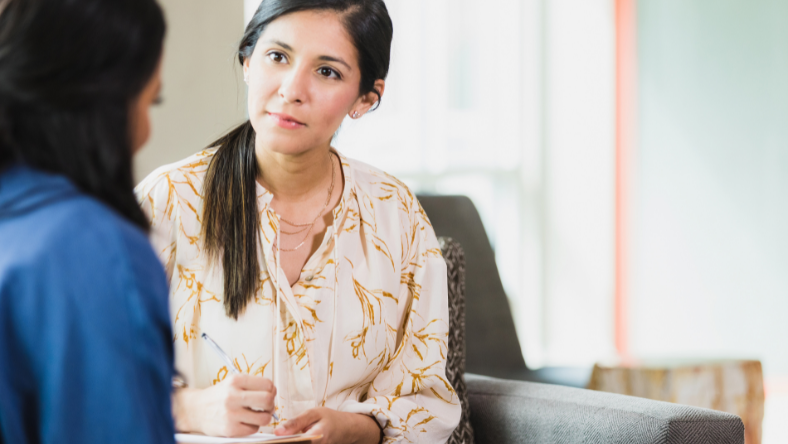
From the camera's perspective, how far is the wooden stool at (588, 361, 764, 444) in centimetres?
172

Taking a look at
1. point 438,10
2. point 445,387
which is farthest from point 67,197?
point 438,10

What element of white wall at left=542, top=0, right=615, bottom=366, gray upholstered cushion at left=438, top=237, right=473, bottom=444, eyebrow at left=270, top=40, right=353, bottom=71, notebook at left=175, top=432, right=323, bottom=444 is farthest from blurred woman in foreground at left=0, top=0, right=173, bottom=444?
white wall at left=542, top=0, right=615, bottom=366

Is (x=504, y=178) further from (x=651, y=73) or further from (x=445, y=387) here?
(x=445, y=387)

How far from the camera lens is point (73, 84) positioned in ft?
1.73

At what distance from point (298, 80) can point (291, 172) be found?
0.17m

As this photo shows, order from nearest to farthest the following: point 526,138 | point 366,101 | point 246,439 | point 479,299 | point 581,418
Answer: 1. point 246,439
2. point 581,418
3. point 366,101
4. point 479,299
5. point 526,138

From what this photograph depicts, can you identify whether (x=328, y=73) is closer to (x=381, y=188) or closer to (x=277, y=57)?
(x=277, y=57)

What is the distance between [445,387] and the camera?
132 cm

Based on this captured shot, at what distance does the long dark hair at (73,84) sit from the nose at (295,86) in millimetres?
640

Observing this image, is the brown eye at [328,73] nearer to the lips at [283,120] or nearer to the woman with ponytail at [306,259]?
the woman with ponytail at [306,259]

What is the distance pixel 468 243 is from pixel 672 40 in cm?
243

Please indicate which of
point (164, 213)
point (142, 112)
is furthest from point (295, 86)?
point (142, 112)

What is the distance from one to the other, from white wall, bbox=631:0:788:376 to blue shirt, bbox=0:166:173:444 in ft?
11.3

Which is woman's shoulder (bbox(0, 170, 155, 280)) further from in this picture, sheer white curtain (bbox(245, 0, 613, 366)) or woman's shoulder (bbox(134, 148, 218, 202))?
sheer white curtain (bbox(245, 0, 613, 366))
